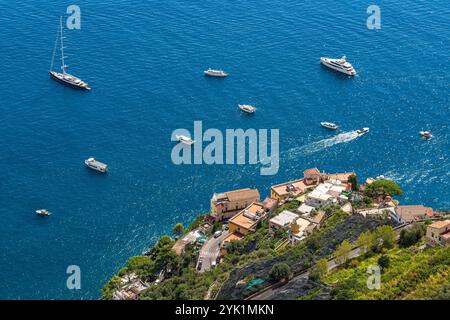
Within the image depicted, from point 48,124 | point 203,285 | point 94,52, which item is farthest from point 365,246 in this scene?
point 94,52

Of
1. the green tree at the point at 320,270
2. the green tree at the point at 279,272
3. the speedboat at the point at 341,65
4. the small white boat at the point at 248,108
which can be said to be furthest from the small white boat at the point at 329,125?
the green tree at the point at 279,272

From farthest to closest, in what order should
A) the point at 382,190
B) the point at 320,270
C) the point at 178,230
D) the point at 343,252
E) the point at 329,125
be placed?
the point at 329,125
the point at 178,230
the point at 382,190
the point at 343,252
the point at 320,270

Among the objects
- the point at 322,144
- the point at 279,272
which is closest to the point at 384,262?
the point at 279,272

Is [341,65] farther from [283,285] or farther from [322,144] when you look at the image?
[283,285]

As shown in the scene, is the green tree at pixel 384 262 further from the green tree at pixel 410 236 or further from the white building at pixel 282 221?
the white building at pixel 282 221

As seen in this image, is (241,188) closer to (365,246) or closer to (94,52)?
(365,246)
